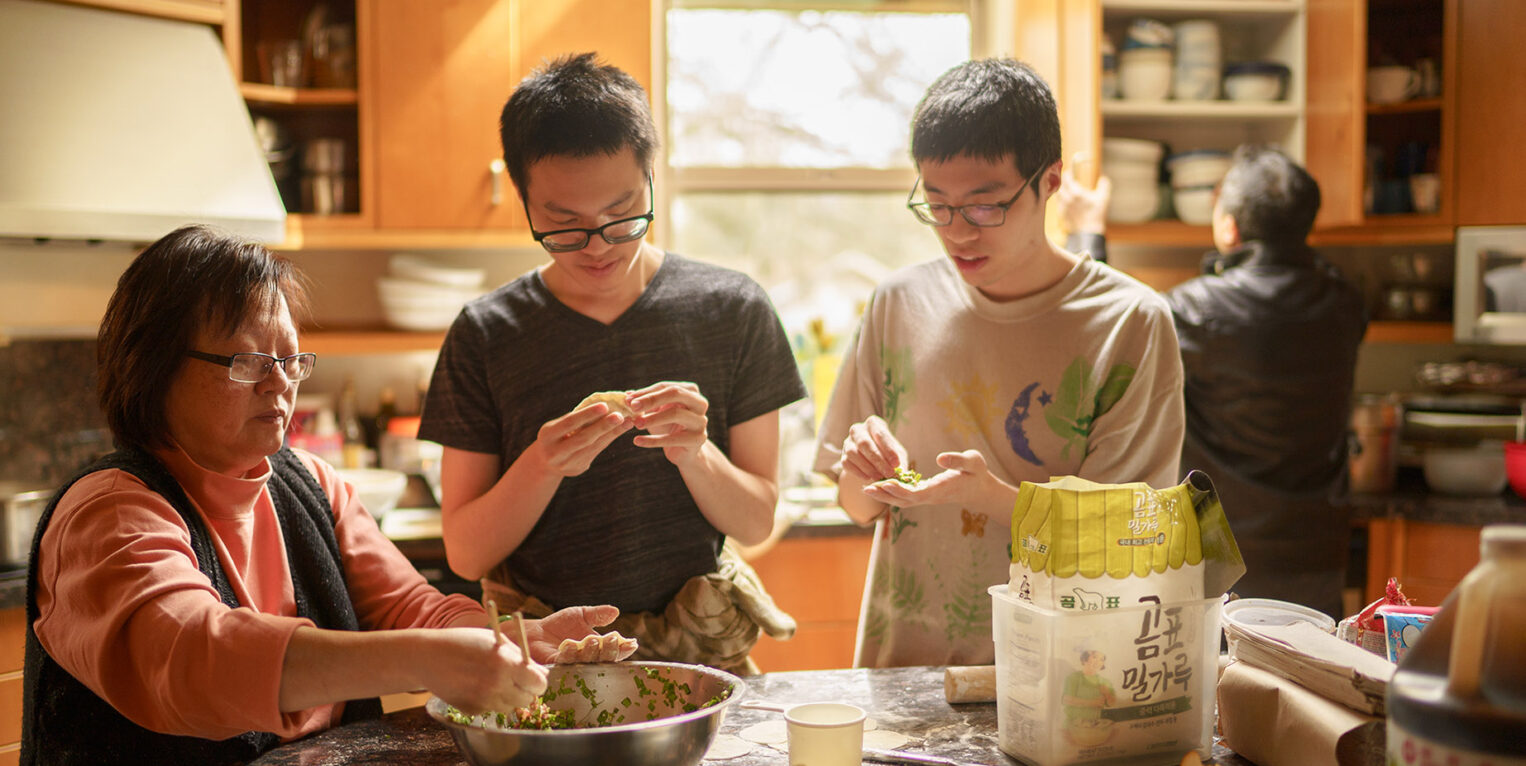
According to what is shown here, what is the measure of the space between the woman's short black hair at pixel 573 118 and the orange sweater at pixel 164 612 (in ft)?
1.87

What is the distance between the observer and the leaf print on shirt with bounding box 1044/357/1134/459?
1.62m

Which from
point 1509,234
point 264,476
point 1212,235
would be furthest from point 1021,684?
point 1509,234

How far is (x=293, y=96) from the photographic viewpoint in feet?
10.2

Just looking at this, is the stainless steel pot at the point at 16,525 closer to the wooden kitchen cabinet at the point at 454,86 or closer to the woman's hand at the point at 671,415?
the wooden kitchen cabinet at the point at 454,86

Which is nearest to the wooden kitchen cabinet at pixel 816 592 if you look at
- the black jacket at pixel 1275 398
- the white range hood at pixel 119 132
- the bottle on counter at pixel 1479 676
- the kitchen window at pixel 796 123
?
the black jacket at pixel 1275 398

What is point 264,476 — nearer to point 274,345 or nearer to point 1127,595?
point 274,345

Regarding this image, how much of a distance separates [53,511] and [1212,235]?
3.09 metres

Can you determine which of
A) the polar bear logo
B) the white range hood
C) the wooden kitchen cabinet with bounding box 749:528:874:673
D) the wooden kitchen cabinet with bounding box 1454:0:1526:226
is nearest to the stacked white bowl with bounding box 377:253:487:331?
the white range hood

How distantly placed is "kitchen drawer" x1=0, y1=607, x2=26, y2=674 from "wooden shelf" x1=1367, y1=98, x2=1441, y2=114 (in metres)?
3.82

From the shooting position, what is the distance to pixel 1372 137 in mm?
3535

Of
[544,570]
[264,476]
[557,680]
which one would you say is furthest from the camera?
[544,570]

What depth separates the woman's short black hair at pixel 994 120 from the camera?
1.58 metres

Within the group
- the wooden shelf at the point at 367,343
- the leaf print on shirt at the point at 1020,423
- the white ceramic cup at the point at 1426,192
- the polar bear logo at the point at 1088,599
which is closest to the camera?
the polar bear logo at the point at 1088,599

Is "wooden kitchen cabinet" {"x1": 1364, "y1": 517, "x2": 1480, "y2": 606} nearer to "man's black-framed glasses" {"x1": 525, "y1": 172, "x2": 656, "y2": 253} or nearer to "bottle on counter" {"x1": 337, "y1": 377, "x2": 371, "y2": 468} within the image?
"man's black-framed glasses" {"x1": 525, "y1": 172, "x2": 656, "y2": 253}
